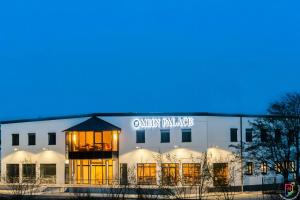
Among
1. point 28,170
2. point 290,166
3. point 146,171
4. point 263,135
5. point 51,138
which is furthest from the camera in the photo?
point 28,170

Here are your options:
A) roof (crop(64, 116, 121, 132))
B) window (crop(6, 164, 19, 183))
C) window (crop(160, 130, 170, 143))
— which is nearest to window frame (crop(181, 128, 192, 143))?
window (crop(160, 130, 170, 143))

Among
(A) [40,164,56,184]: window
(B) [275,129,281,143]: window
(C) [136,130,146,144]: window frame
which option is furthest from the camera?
(A) [40,164,56,184]: window

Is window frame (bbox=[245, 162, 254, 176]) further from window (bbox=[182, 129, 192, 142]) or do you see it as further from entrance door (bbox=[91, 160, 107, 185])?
entrance door (bbox=[91, 160, 107, 185])

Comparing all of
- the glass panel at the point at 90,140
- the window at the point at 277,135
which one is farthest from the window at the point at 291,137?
the glass panel at the point at 90,140

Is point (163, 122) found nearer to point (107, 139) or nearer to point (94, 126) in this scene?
point (107, 139)

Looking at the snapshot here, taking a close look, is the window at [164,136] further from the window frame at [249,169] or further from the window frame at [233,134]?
the window frame at [249,169]

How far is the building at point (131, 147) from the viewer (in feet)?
226

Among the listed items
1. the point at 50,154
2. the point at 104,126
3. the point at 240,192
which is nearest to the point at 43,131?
the point at 50,154

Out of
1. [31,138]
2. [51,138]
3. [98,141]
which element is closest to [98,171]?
[98,141]

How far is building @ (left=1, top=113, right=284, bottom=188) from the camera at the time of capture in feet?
226

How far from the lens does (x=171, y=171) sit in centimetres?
6812

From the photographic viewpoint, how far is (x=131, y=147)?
7094cm

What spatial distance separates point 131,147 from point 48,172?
1021cm

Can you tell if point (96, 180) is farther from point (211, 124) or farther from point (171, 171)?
point (211, 124)
